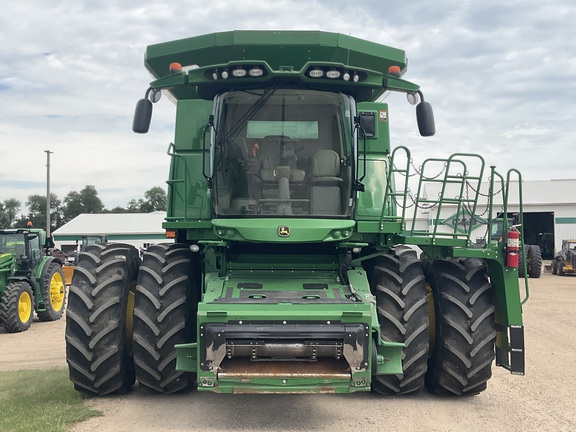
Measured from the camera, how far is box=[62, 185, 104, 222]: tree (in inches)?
3708

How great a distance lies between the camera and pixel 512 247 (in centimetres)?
571

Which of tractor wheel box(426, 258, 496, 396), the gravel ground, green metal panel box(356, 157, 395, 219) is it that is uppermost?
green metal panel box(356, 157, 395, 219)

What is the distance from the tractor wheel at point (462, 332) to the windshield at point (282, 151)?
Answer: 136 centimetres

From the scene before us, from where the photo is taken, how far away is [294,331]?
494 cm

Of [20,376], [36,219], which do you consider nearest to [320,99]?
[20,376]

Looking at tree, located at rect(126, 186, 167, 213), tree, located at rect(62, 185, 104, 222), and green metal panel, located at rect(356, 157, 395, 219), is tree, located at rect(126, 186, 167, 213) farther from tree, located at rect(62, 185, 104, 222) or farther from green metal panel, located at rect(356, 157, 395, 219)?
green metal panel, located at rect(356, 157, 395, 219)

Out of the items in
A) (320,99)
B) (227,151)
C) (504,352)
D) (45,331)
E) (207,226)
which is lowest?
(45,331)

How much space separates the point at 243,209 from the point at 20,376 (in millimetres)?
4176

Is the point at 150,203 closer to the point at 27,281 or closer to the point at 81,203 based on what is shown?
the point at 81,203

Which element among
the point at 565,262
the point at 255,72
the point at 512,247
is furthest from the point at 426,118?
the point at 565,262

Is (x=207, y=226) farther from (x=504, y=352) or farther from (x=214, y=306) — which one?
(x=504, y=352)

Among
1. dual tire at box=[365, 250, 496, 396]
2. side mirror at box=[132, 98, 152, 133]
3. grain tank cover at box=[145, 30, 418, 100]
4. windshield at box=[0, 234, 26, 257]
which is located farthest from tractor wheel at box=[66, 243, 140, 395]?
windshield at box=[0, 234, 26, 257]

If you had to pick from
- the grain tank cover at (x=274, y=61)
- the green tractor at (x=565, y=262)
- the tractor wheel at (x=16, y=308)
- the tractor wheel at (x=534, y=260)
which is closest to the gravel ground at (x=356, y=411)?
the grain tank cover at (x=274, y=61)

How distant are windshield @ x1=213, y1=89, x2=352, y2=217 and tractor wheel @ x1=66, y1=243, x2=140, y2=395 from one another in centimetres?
128
